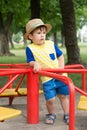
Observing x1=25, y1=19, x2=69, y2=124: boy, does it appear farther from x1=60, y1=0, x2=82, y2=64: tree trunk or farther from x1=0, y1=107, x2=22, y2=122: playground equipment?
x1=60, y1=0, x2=82, y2=64: tree trunk

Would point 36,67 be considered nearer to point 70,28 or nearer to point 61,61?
point 61,61

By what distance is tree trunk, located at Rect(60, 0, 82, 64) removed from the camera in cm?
1272

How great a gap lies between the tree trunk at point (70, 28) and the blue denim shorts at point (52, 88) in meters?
7.95

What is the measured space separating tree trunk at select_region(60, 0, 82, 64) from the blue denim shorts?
313 inches

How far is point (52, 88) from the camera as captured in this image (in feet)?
16.3

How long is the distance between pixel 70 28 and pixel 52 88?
26.8 feet

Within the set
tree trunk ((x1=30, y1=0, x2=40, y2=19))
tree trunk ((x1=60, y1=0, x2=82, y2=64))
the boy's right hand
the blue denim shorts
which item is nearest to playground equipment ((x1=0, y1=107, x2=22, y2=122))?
the boy's right hand

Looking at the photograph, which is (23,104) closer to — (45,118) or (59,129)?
(45,118)

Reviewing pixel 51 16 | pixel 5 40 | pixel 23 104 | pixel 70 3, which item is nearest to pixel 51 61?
pixel 23 104

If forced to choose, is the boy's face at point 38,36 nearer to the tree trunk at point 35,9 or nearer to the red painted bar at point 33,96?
the red painted bar at point 33,96

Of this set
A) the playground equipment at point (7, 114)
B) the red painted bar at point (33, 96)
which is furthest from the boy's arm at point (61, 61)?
the playground equipment at point (7, 114)

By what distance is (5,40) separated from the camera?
3066 cm

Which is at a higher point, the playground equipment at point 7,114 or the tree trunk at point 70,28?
the tree trunk at point 70,28

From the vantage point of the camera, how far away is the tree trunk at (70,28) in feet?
41.7
